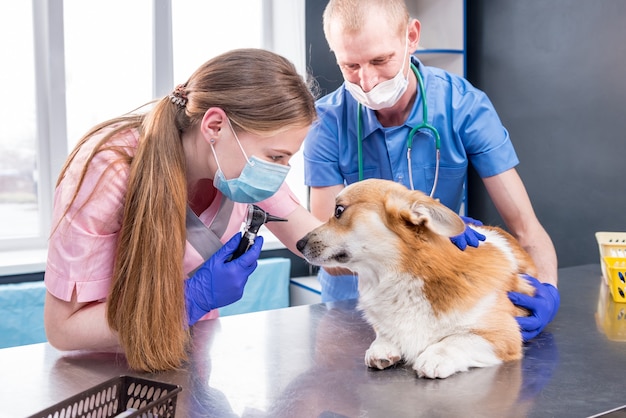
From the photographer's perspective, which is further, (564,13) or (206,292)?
(564,13)

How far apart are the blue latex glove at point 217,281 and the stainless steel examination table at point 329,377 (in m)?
0.12

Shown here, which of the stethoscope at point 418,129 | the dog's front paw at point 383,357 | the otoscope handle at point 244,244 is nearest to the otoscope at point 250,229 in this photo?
the otoscope handle at point 244,244

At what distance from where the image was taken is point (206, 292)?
132 centimetres

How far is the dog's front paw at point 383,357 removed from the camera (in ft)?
4.01

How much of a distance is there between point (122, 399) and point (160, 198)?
1.45 feet

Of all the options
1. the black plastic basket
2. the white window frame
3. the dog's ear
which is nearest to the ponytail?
the black plastic basket

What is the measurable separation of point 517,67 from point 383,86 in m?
1.86

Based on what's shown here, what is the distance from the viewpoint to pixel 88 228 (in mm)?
1234

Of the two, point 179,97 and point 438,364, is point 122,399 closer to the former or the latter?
point 438,364

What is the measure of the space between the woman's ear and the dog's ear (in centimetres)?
47

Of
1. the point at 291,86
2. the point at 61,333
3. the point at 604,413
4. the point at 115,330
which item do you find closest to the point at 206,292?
the point at 115,330

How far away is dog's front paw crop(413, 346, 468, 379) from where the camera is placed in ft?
3.80

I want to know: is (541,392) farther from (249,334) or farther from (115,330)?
(115,330)

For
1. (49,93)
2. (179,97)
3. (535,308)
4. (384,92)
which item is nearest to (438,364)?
(535,308)
